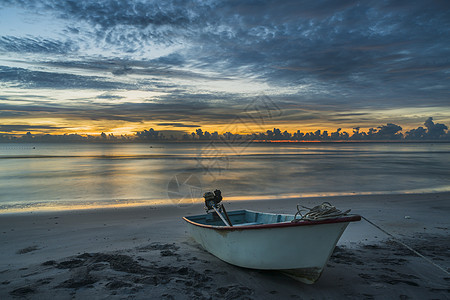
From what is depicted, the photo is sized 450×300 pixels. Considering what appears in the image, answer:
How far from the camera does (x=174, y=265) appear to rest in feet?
20.6

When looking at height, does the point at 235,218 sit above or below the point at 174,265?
above

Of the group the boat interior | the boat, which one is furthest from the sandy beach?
the boat interior

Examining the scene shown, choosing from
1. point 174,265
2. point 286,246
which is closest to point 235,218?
point 174,265

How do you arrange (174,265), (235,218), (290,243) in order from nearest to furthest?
(290,243), (174,265), (235,218)

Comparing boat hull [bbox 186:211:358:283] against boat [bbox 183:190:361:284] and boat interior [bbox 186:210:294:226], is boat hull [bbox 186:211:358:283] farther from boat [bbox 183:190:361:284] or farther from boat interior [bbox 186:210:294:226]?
boat interior [bbox 186:210:294:226]

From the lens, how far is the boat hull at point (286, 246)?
501cm

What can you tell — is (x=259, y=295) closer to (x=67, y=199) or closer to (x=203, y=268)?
(x=203, y=268)

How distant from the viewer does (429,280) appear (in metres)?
5.58

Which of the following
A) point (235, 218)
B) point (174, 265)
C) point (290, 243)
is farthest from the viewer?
point (235, 218)

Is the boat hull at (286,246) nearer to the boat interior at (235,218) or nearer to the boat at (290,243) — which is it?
the boat at (290,243)

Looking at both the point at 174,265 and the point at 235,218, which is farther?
the point at 235,218

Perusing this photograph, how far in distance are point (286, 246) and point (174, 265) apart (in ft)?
8.23

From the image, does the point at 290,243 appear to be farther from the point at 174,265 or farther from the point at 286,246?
the point at 174,265

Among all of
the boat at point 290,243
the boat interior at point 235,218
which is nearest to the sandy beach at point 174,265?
the boat at point 290,243
